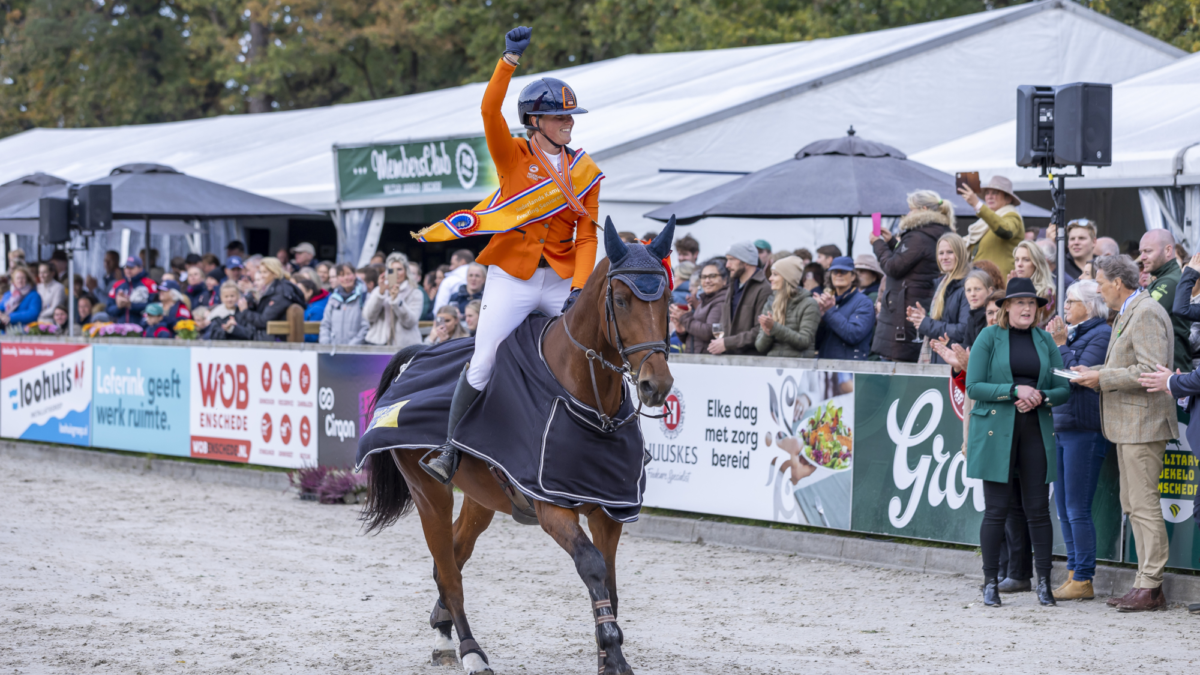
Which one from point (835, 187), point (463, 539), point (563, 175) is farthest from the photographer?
point (835, 187)

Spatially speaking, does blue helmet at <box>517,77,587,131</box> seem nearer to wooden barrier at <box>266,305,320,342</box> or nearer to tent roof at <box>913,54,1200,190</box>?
tent roof at <box>913,54,1200,190</box>

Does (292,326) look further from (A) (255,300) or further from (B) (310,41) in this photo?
(B) (310,41)

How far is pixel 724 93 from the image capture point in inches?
750

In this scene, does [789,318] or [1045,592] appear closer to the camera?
[1045,592]

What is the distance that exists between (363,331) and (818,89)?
25.2 feet

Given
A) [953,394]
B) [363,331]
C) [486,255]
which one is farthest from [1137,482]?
[363,331]

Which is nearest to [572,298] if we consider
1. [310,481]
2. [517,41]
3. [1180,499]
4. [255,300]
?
[517,41]

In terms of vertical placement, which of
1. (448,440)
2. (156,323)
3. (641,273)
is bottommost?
(448,440)

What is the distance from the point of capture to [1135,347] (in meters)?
7.59

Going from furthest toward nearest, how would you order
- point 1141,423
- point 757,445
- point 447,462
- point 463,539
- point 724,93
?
point 724,93
point 757,445
point 1141,423
point 463,539
point 447,462

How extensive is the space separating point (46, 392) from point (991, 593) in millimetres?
11947

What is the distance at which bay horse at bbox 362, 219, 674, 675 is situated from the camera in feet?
17.5

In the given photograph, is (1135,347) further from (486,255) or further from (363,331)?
(363,331)

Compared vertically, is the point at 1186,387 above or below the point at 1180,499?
above
